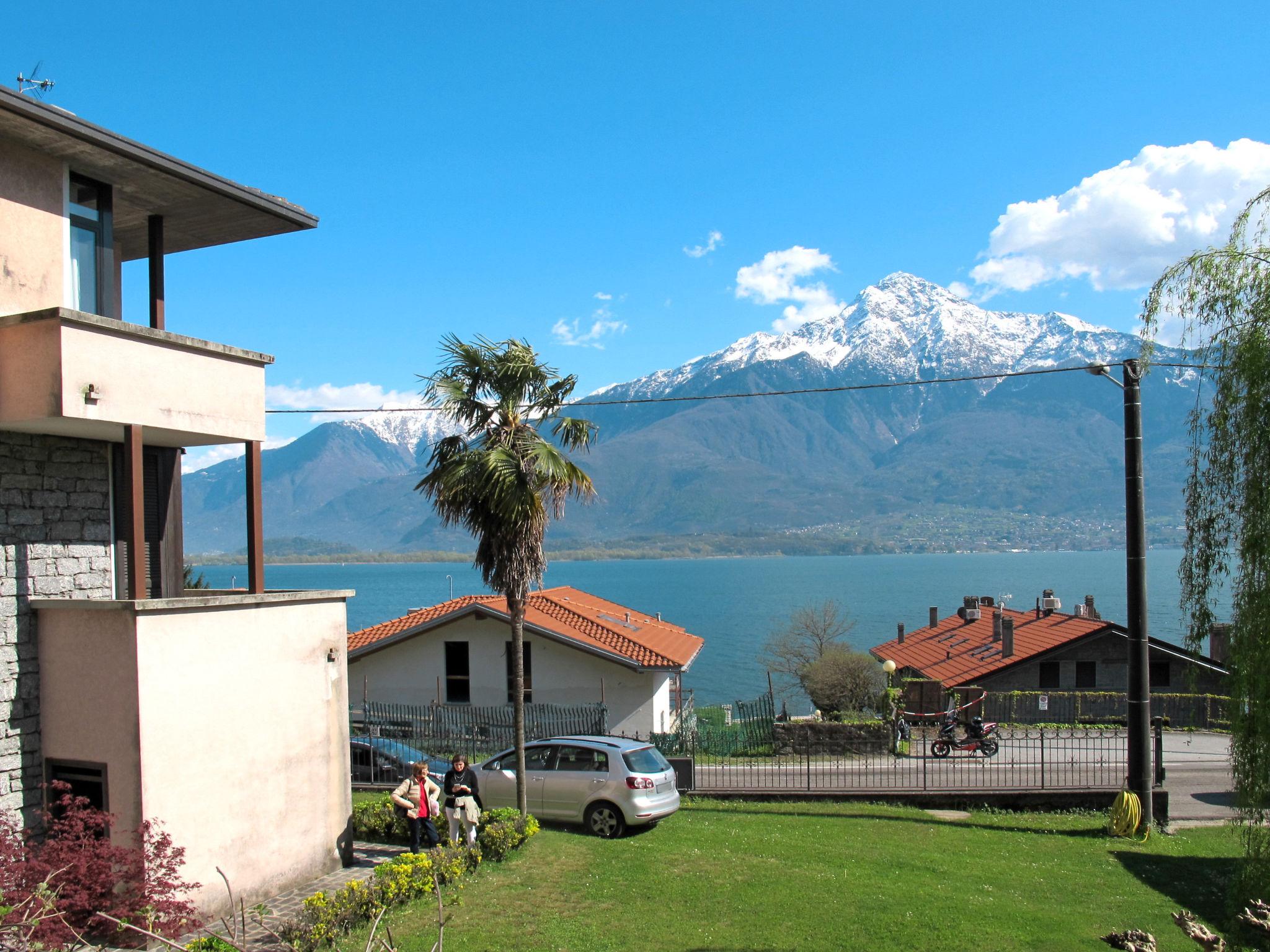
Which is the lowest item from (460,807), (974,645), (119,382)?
(974,645)

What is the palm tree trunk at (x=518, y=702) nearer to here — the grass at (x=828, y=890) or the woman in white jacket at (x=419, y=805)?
the grass at (x=828, y=890)

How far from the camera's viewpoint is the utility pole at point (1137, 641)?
60.2ft

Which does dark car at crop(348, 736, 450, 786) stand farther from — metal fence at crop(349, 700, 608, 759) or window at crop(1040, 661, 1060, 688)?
window at crop(1040, 661, 1060, 688)

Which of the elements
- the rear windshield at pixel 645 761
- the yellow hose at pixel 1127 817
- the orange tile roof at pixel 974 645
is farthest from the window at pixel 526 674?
the orange tile roof at pixel 974 645

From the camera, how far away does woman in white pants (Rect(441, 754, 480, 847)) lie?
14.3 meters

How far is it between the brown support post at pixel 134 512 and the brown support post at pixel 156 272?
226 cm

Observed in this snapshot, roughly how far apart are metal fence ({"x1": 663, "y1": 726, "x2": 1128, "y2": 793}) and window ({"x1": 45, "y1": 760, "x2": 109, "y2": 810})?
13.4 m

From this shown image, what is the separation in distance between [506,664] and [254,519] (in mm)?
18810

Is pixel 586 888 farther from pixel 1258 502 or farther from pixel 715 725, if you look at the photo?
pixel 715 725

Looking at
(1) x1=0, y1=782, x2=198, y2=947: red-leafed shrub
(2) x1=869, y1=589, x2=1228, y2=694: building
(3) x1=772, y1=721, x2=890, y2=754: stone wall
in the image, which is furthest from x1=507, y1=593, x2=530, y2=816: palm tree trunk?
(2) x1=869, y1=589, x2=1228, y2=694: building

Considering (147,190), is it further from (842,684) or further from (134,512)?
(842,684)

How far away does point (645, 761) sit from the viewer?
Answer: 55.0ft

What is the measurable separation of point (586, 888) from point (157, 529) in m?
7.59

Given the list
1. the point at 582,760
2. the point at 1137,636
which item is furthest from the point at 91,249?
the point at 1137,636
